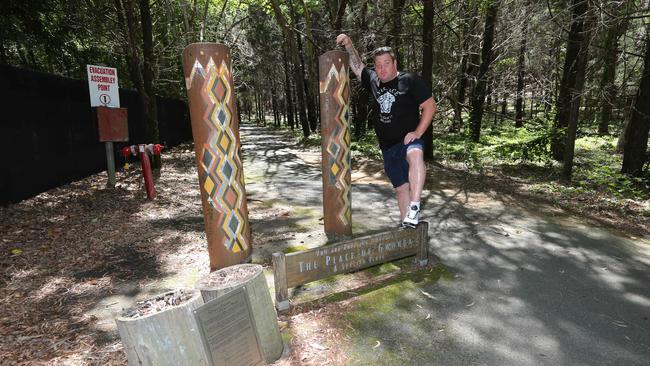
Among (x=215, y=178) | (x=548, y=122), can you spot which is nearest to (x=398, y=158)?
(x=215, y=178)

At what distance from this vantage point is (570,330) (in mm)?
2850

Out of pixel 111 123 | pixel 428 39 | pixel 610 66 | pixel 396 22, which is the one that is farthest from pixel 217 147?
pixel 610 66

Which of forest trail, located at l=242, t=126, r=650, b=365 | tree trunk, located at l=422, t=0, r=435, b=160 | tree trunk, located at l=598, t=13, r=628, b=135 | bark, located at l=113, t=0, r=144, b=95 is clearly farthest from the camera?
tree trunk, located at l=422, t=0, r=435, b=160

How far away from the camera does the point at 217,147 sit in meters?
3.21

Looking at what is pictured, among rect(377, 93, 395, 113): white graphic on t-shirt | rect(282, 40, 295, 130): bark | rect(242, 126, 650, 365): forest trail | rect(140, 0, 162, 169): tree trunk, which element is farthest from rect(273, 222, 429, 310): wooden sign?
rect(282, 40, 295, 130): bark

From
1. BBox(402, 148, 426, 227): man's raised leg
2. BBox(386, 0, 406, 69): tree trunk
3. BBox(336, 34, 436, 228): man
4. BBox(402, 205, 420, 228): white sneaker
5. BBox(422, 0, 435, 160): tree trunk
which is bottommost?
BBox(402, 205, 420, 228): white sneaker

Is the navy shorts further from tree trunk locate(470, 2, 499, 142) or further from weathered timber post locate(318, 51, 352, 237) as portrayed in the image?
tree trunk locate(470, 2, 499, 142)

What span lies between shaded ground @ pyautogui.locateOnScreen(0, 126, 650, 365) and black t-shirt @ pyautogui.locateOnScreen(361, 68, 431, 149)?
1.40 m

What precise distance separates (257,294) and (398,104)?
2313mm

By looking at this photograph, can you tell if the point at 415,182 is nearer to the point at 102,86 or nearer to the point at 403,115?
the point at 403,115

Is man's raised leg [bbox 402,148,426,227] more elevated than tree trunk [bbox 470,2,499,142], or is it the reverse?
tree trunk [bbox 470,2,499,142]

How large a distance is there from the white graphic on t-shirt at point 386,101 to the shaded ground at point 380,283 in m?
1.62

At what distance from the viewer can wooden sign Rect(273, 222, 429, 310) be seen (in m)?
3.08

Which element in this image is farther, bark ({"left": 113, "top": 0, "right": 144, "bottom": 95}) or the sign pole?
bark ({"left": 113, "top": 0, "right": 144, "bottom": 95})
